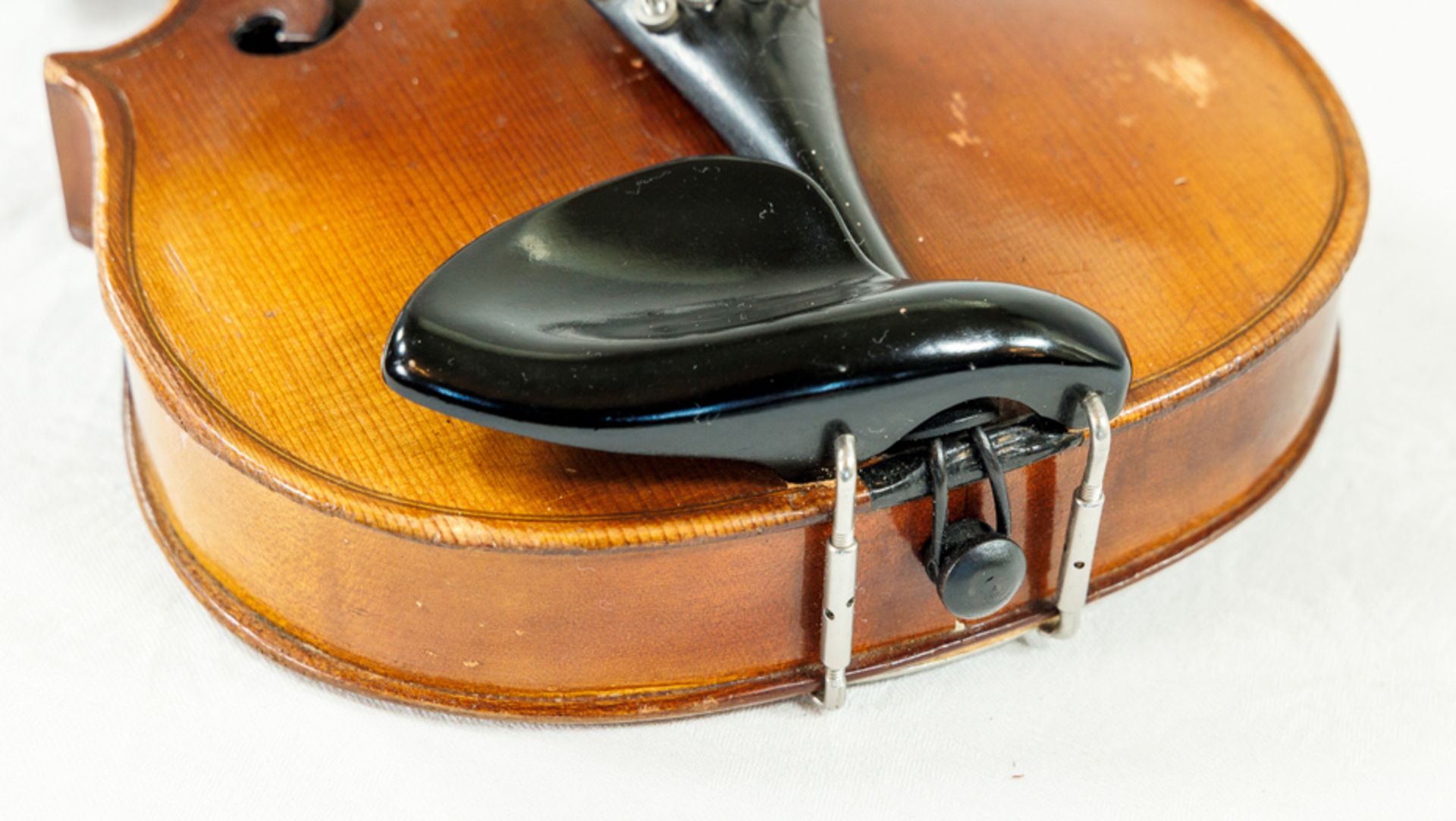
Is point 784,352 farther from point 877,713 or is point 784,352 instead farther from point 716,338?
point 877,713

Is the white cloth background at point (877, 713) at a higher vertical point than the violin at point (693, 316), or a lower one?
lower

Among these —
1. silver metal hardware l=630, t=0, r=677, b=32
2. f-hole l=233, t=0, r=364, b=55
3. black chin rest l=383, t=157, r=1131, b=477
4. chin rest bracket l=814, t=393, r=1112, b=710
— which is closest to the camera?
black chin rest l=383, t=157, r=1131, b=477

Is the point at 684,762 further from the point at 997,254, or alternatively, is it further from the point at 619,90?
the point at 619,90

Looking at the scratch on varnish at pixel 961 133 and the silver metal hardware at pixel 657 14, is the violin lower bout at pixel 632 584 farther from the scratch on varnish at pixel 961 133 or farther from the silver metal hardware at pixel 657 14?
the silver metal hardware at pixel 657 14

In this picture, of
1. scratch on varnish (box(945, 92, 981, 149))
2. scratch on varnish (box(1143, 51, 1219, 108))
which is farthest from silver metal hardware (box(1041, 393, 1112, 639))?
scratch on varnish (box(1143, 51, 1219, 108))

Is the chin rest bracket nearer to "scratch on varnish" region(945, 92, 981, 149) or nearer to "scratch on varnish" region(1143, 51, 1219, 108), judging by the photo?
"scratch on varnish" region(945, 92, 981, 149)

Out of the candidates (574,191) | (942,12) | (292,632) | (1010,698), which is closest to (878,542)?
(1010,698)

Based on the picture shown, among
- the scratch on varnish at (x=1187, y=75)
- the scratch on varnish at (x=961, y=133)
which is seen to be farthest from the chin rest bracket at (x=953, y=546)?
the scratch on varnish at (x=1187, y=75)

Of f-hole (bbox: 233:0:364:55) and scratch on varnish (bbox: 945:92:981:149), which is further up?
scratch on varnish (bbox: 945:92:981:149)
